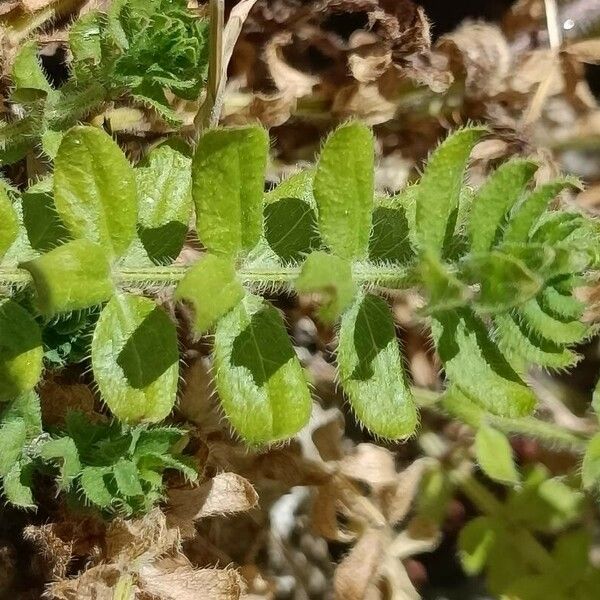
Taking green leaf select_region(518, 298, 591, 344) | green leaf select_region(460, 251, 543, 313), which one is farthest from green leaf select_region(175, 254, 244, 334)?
green leaf select_region(518, 298, 591, 344)

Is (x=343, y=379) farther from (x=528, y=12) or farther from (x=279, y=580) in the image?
(x=528, y=12)

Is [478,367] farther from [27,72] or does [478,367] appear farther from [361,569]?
[27,72]

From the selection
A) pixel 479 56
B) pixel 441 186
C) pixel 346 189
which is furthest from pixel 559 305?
pixel 479 56

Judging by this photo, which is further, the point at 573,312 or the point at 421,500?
the point at 421,500

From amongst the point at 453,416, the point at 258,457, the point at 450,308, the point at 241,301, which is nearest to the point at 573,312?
the point at 450,308

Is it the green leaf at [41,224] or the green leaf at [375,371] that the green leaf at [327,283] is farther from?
the green leaf at [41,224]

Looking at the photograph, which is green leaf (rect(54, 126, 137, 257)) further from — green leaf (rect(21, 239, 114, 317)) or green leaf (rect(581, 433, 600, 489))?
green leaf (rect(581, 433, 600, 489))

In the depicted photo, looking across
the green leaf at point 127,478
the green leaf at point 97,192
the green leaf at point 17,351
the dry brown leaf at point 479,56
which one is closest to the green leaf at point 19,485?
the green leaf at point 127,478
